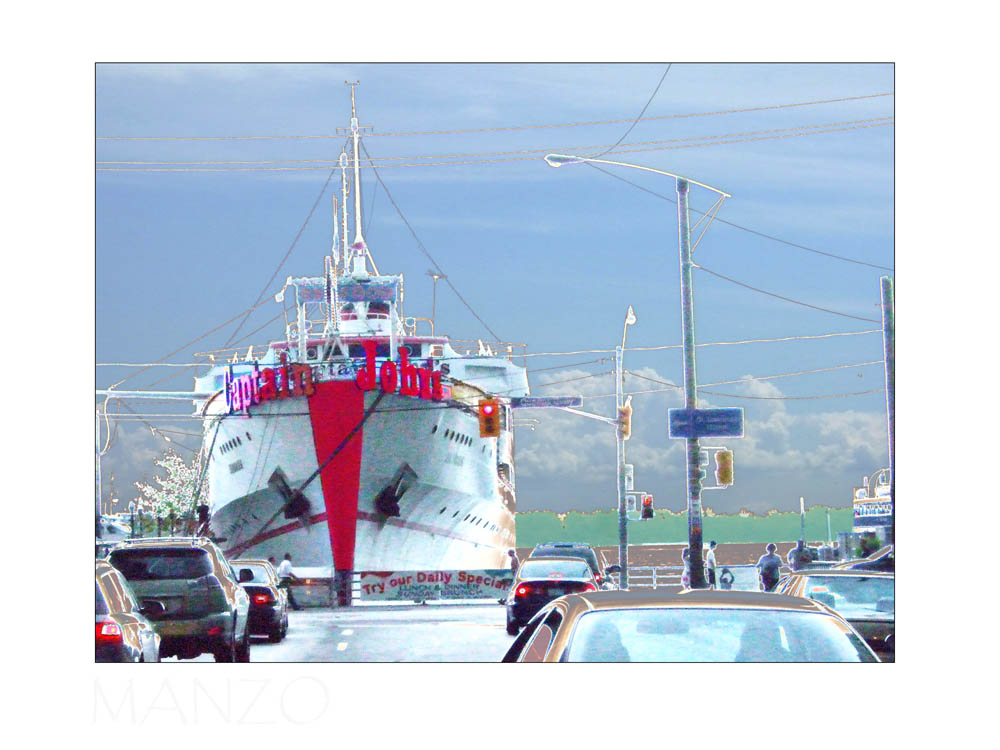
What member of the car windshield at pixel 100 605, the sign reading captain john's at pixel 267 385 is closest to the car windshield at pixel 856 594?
the car windshield at pixel 100 605

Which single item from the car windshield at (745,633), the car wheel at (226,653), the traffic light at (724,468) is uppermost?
the traffic light at (724,468)

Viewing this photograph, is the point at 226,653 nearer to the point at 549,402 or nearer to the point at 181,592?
the point at 181,592

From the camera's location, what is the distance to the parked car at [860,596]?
41.4 feet

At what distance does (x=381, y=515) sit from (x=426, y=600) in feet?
8.81

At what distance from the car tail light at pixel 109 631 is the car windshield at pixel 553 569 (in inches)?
365

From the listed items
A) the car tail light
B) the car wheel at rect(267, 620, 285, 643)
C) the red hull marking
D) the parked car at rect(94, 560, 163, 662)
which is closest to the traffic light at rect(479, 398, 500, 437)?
the car wheel at rect(267, 620, 285, 643)

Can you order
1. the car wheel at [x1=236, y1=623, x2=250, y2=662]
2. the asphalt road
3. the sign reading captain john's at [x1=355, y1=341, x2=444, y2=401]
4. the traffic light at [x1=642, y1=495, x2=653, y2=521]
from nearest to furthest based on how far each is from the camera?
1. the car wheel at [x1=236, y1=623, x2=250, y2=662]
2. the asphalt road
3. the traffic light at [x1=642, y1=495, x2=653, y2=521]
4. the sign reading captain john's at [x1=355, y1=341, x2=444, y2=401]

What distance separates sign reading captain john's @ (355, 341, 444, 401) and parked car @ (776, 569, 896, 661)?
22.5 m

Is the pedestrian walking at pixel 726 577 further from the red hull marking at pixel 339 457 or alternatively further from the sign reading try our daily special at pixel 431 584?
the red hull marking at pixel 339 457

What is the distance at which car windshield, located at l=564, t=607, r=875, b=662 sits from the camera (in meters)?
6.39

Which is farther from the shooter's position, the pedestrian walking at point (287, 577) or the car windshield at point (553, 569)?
the pedestrian walking at point (287, 577)

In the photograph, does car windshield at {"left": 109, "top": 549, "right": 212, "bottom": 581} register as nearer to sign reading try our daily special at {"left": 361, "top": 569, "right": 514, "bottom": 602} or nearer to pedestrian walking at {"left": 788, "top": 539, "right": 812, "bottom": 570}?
pedestrian walking at {"left": 788, "top": 539, "right": 812, "bottom": 570}
